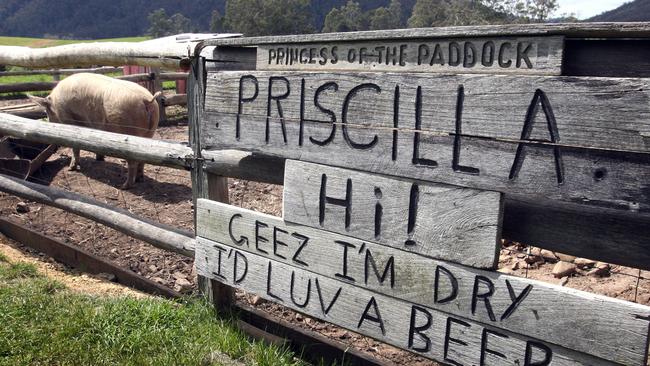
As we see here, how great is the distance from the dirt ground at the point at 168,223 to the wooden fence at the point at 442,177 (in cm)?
62

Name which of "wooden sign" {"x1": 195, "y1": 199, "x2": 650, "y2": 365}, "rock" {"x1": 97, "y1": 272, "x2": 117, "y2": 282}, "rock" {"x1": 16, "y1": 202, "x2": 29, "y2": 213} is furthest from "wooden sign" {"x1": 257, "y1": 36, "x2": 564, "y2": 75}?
"rock" {"x1": 16, "y1": 202, "x2": 29, "y2": 213}

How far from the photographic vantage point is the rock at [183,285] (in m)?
4.32

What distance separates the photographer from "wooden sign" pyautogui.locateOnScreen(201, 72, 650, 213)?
194 cm

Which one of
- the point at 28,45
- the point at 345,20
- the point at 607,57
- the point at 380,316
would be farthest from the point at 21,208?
the point at 345,20

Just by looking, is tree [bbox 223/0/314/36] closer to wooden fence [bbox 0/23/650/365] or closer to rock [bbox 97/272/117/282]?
rock [bbox 97/272/117/282]

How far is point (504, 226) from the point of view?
94.7 inches

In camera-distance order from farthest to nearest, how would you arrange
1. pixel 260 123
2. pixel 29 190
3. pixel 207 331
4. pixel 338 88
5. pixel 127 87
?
pixel 127 87 < pixel 29 190 < pixel 207 331 < pixel 260 123 < pixel 338 88

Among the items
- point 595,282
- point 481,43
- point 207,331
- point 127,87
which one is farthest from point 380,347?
point 127,87

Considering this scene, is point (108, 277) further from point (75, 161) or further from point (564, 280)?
point (75, 161)

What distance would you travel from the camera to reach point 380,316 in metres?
2.66

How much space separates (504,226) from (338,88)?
92cm

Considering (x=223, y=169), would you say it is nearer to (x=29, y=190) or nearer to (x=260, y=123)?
(x=260, y=123)

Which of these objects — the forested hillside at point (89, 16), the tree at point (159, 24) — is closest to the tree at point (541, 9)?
the tree at point (159, 24)

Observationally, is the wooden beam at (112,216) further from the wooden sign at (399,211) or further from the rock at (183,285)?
the wooden sign at (399,211)
